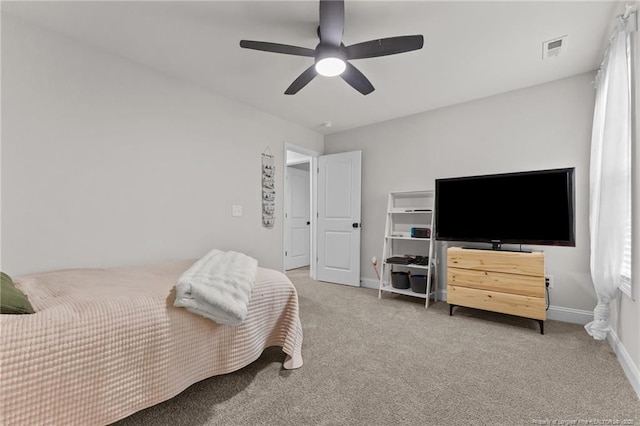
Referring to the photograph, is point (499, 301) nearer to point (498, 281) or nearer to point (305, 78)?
point (498, 281)

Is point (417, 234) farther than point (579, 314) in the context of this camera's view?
Yes

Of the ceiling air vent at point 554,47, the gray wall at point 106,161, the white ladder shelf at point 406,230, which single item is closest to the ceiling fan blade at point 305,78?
the gray wall at point 106,161

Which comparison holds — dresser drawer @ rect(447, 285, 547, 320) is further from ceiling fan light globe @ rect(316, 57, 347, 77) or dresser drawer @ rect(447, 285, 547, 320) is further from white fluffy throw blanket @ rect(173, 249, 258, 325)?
ceiling fan light globe @ rect(316, 57, 347, 77)

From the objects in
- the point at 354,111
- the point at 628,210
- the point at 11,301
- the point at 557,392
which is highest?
the point at 354,111

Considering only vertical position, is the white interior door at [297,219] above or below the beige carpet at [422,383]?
above

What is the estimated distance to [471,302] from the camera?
283cm

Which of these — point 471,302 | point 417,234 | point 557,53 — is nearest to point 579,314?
point 471,302

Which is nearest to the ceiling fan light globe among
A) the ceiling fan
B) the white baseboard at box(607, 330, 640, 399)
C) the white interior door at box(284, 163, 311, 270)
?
the ceiling fan

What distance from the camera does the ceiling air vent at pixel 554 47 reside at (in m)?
2.22

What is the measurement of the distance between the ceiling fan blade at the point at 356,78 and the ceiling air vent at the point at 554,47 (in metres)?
1.44

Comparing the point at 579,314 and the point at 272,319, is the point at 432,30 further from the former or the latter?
the point at 579,314

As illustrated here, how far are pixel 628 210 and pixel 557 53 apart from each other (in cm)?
142

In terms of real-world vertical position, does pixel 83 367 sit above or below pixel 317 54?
below

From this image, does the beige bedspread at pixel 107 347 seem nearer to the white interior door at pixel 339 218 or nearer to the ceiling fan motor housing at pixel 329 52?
the ceiling fan motor housing at pixel 329 52
